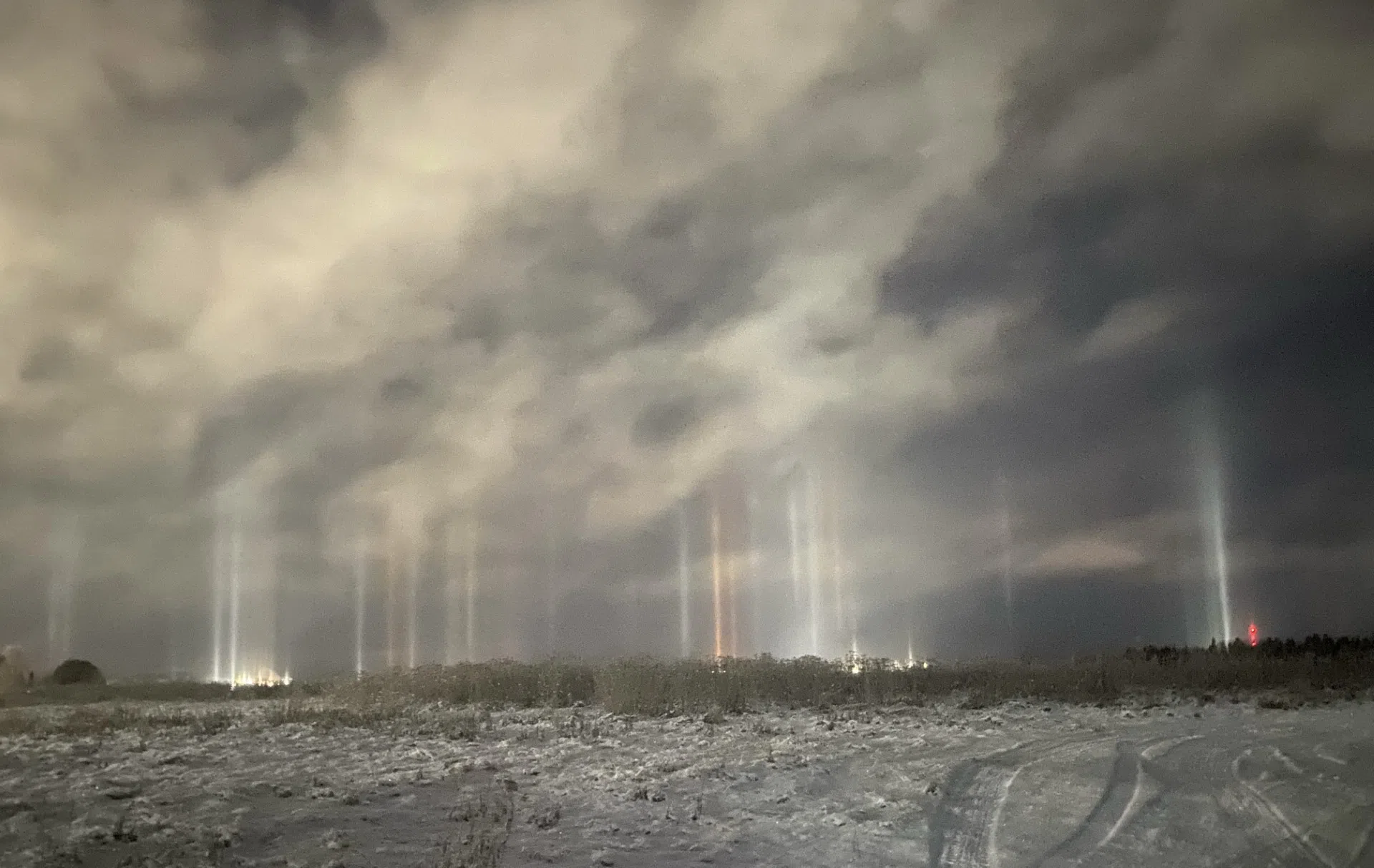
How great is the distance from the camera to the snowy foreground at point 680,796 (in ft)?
33.9

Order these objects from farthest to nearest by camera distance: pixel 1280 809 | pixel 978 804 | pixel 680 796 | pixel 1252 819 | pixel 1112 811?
pixel 680 796, pixel 978 804, pixel 1112 811, pixel 1280 809, pixel 1252 819

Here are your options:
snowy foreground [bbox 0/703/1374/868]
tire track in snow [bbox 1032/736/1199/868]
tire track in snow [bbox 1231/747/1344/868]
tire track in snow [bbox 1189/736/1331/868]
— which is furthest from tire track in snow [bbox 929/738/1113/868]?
tire track in snow [bbox 1231/747/1344/868]

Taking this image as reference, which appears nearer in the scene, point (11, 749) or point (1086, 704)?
point (11, 749)

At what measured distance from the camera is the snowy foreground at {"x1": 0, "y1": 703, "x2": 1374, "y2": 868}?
407 inches

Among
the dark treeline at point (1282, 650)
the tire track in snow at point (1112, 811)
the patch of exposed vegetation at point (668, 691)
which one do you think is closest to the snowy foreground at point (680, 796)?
the tire track in snow at point (1112, 811)

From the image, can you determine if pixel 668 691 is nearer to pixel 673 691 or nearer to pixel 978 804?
pixel 673 691

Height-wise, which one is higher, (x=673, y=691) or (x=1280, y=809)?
(x=673, y=691)

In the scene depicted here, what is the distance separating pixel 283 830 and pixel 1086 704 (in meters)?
22.2

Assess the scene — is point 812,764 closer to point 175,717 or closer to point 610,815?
point 610,815

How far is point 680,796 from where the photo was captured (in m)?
13.2

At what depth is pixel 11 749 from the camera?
14.6m

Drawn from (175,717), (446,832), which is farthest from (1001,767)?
(175,717)

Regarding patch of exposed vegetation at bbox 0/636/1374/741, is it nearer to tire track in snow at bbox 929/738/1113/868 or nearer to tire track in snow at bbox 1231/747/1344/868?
tire track in snow at bbox 929/738/1113/868

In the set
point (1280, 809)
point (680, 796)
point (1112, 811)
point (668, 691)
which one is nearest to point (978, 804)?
point (1112, 811)
